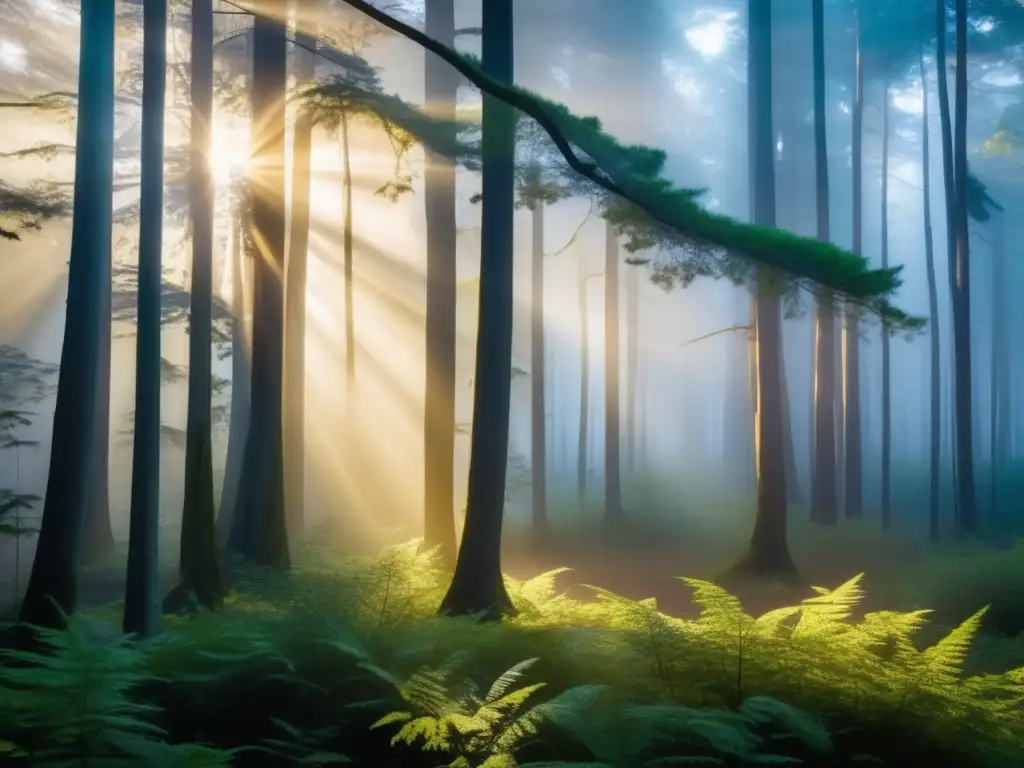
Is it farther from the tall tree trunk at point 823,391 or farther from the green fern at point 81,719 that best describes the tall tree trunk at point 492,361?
the tall tree trunk at point 823,391

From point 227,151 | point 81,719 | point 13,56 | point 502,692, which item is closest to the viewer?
point 81,719

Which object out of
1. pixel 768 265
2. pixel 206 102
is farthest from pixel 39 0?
pixel 768 265

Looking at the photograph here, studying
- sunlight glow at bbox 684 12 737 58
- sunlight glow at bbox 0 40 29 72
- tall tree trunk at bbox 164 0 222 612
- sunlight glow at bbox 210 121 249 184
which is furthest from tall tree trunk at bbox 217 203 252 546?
sunlight glow at bbox 684 12 737 58

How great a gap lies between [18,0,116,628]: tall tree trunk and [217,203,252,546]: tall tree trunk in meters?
7.33

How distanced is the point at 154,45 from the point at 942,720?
8569 mm

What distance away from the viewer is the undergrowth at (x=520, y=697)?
13.3 feet

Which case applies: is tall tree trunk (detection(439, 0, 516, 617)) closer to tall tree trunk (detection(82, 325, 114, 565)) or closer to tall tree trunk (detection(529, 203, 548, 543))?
tall tree trunk (detection(82, 325, 114, 565))

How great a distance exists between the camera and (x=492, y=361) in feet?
28.1

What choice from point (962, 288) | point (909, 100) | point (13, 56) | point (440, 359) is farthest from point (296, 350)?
point (909, 100)

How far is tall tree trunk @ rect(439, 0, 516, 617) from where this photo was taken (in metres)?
8.34

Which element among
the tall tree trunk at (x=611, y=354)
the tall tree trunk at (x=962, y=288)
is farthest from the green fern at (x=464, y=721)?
the tall tree trunk at (x=611, y=354)

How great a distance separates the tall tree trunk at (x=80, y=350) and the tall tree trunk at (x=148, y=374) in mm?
596

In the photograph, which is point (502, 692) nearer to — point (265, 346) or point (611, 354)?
point (265, 346)

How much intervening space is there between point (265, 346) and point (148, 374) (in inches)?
158
